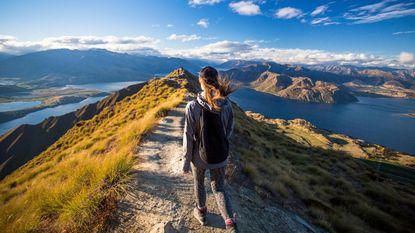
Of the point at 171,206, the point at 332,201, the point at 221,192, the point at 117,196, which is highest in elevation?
the point at 221,192

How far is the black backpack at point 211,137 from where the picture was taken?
12.8ft

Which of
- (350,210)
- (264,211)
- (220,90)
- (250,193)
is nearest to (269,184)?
(250,193)

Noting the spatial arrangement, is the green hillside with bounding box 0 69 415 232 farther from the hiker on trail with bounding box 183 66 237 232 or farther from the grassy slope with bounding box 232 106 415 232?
the hiker on trail with bounding box 183 66 237 232

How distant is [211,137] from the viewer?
396 centimetres

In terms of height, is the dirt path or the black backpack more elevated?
the black backpack

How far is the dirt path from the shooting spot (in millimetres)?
4926

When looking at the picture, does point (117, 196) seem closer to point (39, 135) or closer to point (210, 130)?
point (210, 130)

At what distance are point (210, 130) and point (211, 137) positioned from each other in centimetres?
13


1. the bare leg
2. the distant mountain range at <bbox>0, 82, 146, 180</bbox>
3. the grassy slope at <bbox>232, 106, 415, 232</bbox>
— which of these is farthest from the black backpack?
the distant mountain range at <bbox>0, 82, 146, 180</bbox>

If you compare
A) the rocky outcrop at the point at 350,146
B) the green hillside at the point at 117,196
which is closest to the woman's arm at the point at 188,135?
the green hillside at the point at 117,196

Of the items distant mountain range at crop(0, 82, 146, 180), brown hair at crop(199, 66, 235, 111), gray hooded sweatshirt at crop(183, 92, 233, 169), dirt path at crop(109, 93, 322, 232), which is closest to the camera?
brown hair at crop(199, 66, 235, 111)

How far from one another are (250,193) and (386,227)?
836cm

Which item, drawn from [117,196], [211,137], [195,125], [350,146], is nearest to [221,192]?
[211,137]

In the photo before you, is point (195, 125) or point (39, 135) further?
point (39, 135)
